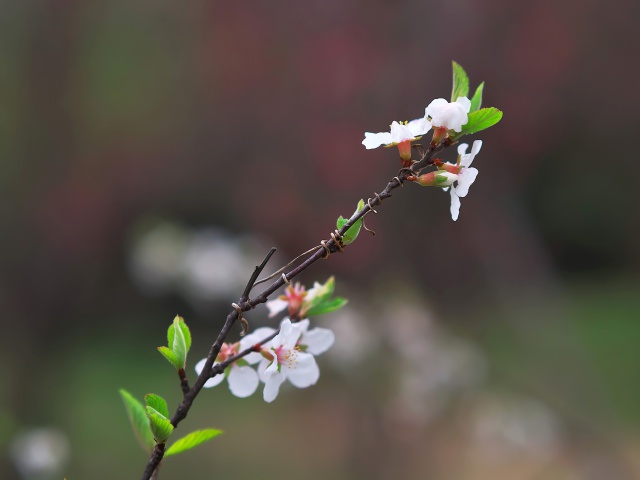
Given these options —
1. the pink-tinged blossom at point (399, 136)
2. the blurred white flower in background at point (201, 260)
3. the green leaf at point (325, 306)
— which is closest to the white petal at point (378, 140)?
the pink-tinged blossom at point (399, 136)

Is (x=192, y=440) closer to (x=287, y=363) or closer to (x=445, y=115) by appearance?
(x=287, y=363)

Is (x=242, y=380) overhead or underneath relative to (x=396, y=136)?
underneath

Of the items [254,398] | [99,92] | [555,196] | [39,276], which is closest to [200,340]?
[254,398]

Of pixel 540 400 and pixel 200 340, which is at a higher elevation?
pixel 200 340

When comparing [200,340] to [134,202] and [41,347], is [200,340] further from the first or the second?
[41,347]

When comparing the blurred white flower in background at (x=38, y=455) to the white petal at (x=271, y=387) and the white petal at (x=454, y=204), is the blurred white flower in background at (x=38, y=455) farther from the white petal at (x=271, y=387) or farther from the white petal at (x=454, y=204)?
the white petal at (x=454, y=204)

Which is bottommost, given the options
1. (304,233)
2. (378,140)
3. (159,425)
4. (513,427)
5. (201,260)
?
(159,425)

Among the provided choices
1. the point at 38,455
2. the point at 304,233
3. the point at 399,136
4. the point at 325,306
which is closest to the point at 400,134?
the point at 399,136

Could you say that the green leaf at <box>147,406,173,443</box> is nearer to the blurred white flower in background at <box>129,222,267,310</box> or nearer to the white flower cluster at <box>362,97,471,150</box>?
the white flower cluster at <box>362,97,471,150</box>

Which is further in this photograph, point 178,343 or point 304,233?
point 304,233
